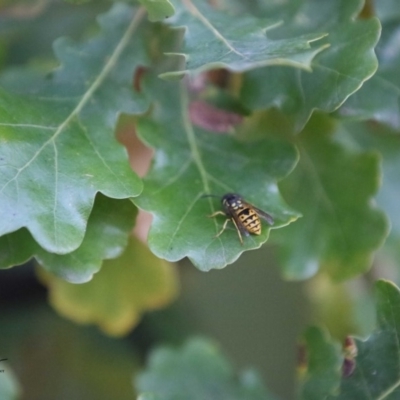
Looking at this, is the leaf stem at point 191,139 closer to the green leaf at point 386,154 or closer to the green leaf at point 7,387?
the green leaf at point 386,154

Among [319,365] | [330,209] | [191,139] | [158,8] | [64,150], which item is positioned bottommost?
[319,365]

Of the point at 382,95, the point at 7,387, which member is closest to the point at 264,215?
the point at 382,95

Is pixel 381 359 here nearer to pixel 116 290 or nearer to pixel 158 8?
pixel 158 8

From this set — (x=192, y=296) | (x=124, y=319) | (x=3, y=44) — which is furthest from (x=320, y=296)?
(x=3, y=44)

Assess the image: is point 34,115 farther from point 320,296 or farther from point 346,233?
point 320,296

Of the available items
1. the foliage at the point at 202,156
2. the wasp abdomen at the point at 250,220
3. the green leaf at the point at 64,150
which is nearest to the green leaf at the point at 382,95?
the foliage at the point at 202,156

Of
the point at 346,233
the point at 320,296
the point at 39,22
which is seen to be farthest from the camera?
the point at 320,296

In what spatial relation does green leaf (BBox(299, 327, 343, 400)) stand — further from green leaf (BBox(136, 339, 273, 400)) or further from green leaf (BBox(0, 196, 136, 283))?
green leaf (BBox(0, 196, 136, 283))
